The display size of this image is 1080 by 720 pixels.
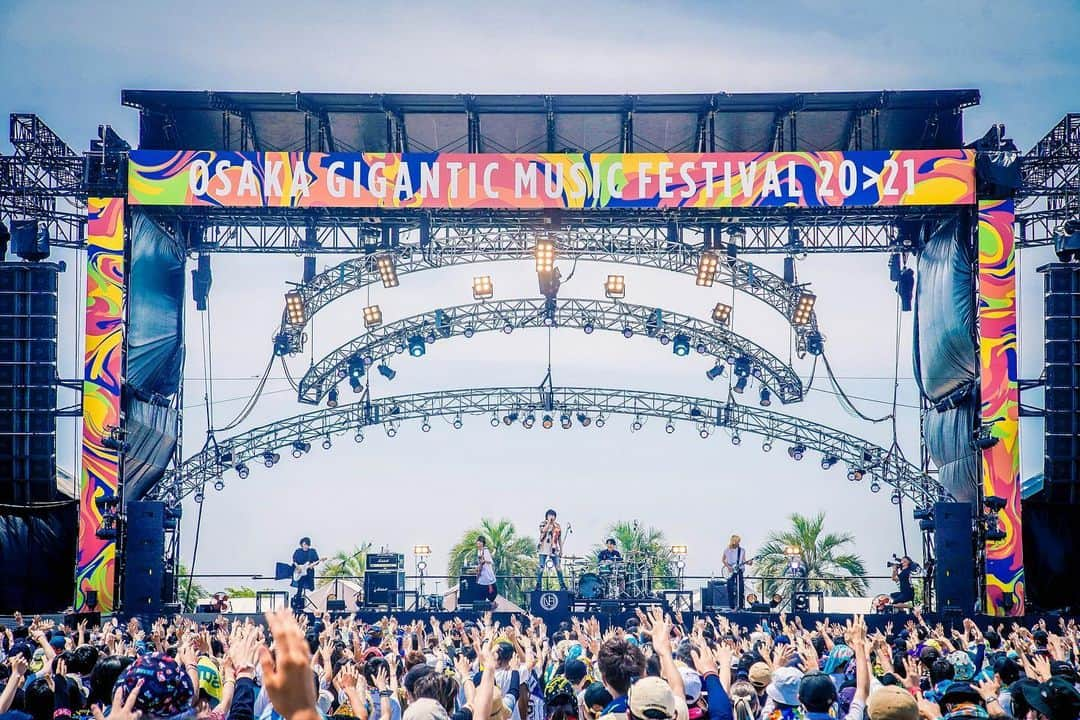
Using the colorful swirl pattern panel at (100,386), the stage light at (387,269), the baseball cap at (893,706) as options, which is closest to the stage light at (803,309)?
the stage light at (387,269)

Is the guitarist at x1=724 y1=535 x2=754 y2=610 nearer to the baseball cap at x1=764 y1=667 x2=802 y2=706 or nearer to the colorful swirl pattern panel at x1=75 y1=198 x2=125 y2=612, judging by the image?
the colorful swirl pattern panel at x1=75 y1=198 x2=125 y2=612

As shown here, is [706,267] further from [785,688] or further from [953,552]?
[785,688]

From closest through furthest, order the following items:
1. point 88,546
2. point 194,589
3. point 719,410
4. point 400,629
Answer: point 400,629 < point 88,546 < point 719,410 < point 194,589

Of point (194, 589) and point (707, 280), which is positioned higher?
point (707, 280)

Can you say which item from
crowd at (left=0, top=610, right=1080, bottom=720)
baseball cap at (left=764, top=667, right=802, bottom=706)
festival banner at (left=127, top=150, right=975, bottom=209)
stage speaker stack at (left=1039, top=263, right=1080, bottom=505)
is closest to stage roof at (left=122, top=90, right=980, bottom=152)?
festival banner at (left=127, top=150, right=975, bottom=209)

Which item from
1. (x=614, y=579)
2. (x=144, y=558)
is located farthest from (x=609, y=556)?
(x=144, y=558)

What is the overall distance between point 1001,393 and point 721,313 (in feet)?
20.3

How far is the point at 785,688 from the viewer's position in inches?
301

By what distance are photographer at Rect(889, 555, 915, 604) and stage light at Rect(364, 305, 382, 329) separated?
11.5 metres

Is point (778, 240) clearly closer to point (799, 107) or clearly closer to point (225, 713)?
point (799, 107)

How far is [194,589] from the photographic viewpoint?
50.5 metres

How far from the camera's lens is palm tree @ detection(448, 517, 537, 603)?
159 ft

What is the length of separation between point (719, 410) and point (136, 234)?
522 inches

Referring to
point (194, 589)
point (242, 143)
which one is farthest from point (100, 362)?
point (194, 589)
